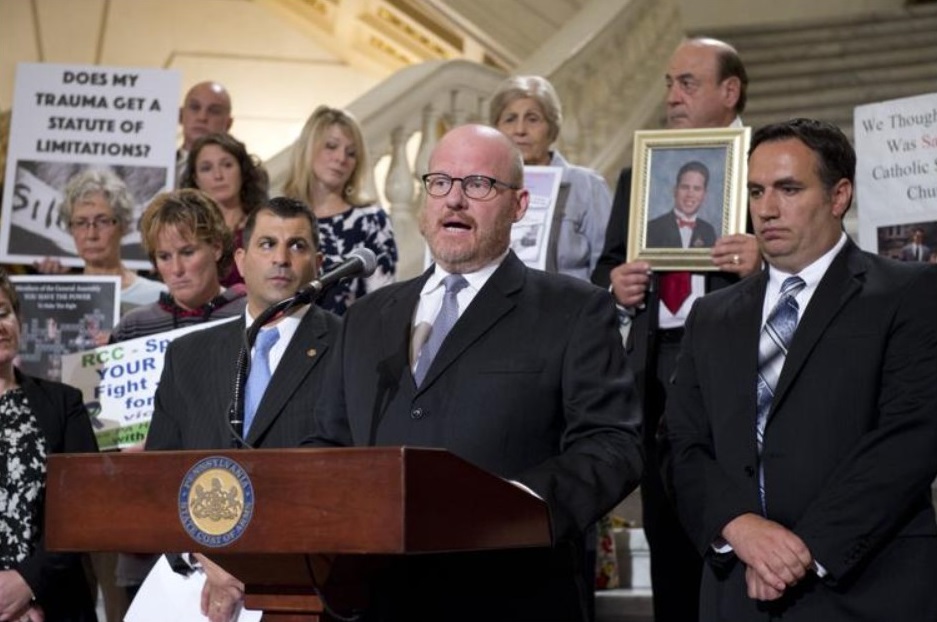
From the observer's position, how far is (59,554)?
14.7 feet

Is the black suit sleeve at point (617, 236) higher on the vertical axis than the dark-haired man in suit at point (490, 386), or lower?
higher

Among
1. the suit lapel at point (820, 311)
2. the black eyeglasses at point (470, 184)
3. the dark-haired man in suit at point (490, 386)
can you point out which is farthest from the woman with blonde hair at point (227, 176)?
the suit lapel at point (820, 311)

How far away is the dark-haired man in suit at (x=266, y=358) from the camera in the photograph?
13.4 feet

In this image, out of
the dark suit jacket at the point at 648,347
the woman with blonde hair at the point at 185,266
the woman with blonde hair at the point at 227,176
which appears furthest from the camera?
the woman with blonde hair at the point at 227,176

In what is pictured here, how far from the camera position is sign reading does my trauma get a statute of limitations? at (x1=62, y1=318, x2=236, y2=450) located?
194 inches

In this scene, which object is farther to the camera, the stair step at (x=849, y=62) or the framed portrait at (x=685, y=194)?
the stair step at (x=849, y=62)

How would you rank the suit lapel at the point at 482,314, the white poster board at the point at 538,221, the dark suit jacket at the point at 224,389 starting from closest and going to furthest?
the suit lapel at the point at 482,314, the dark suit jacket at the point at 224,389, the white poster board at the point at 538,221

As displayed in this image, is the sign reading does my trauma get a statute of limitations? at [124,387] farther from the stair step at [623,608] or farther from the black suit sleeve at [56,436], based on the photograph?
the stair step at [623,608]

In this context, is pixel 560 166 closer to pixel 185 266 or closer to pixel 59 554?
pixel 185 266

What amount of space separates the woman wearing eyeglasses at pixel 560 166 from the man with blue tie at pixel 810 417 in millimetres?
1564

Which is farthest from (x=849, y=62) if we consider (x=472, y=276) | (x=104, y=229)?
(x=472, y=276)

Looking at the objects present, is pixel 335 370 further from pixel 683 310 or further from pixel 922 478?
pixel 683 310

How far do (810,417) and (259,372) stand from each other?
1.45m

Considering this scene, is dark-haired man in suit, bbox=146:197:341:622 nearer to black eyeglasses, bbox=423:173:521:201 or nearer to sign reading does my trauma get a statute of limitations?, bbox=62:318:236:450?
sign reading does my trauma get a statute of limitations?, bbox=62:318:236:450
